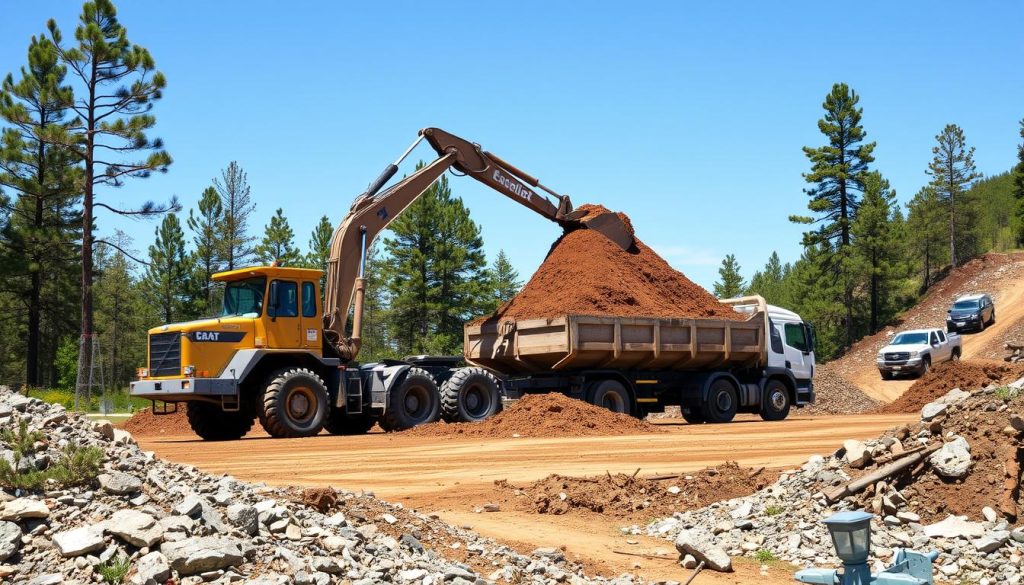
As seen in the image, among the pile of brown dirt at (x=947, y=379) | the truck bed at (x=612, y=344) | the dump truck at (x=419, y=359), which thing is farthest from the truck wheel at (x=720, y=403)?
the pile of brown dirt at (x=947, y=379)

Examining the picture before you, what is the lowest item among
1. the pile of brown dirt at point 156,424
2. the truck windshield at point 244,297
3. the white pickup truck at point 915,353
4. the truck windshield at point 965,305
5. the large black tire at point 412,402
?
the pile of brown dirt at point 156,424

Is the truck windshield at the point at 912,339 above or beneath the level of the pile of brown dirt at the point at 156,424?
above

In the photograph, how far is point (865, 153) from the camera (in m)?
58.0

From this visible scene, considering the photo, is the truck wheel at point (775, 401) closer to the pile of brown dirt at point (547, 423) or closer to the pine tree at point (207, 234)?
the pile of brown dirt at point (547, 423)

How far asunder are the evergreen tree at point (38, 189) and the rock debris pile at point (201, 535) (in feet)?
102

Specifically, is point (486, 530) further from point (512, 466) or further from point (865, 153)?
point (865, 153)

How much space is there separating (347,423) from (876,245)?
41.1 metres

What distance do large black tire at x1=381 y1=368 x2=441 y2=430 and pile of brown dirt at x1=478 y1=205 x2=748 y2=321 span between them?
2.36 metres

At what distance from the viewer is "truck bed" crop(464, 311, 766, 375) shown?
21859mm

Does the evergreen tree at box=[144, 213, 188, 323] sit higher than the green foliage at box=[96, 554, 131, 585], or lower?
higher

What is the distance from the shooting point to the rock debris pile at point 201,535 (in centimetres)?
658

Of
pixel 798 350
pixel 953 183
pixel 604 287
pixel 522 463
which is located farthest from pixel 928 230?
pixel 522 463

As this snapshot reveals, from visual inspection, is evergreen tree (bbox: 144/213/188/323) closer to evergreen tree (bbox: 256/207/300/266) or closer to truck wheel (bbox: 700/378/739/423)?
evergreen tree (bbox: 256/207/300/266)

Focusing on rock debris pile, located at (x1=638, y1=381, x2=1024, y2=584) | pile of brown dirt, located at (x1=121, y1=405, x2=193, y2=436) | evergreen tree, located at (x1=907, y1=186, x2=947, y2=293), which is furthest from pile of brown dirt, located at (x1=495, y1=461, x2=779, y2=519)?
evergreen tree, located at (x1=907, y1=186, x2=947, y2=293)
